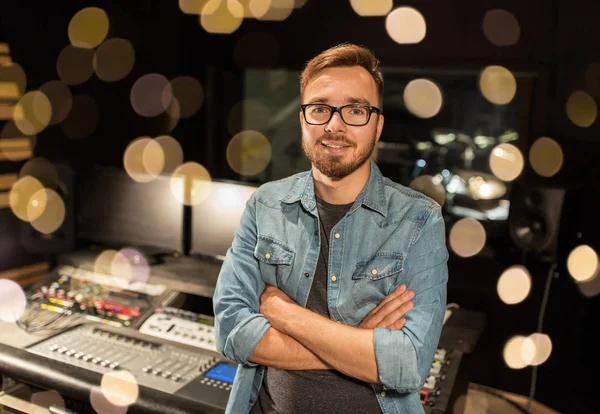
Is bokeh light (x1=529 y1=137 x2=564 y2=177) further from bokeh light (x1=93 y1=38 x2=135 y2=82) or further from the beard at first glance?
bokeh light (x1=93 y1=38 x2=135 y2=82)

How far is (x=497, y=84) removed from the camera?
3.33 metres

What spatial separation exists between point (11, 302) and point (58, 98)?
121cm

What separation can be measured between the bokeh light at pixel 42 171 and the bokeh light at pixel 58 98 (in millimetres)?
253

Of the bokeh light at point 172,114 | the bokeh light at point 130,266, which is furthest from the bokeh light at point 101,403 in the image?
the bokeh light at point 172,114

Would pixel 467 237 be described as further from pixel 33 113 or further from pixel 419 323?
pixel 33 113

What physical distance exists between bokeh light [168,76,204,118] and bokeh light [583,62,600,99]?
2611mm

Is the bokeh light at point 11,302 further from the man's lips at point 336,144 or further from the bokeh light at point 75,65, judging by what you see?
the man's lips at point 336,144

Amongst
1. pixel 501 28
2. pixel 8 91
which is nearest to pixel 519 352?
pixel 501 28

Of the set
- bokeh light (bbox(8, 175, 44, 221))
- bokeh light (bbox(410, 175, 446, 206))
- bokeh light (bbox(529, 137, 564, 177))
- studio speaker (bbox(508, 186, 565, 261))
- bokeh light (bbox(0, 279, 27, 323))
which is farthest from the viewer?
bokeh light (bbox(410, 175, 446, 206))

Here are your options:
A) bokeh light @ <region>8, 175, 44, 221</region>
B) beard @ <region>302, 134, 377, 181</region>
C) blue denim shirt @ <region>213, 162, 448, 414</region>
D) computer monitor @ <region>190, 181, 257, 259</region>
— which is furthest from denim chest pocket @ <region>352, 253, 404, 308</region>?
bokeh light @ <region>8, 175, 44, 221</region>

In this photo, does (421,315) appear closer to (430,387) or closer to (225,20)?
(430,387)

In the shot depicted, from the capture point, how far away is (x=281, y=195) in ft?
5.19

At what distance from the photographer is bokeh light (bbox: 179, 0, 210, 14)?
13.3 ft

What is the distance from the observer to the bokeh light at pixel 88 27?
10.5 feet
